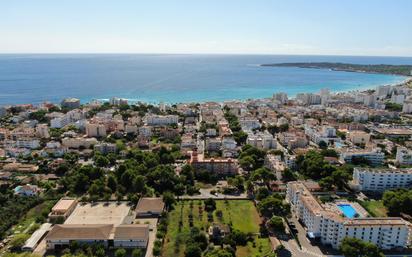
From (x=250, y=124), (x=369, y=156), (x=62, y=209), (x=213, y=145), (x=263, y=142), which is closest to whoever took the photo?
(x=62, y=209)

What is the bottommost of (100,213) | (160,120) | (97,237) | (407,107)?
(100,213)

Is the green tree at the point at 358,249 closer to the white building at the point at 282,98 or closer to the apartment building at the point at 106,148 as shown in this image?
the apartment building at the point at 106,148

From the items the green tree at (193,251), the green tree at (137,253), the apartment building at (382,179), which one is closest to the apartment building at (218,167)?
the apartment building at (382,179)

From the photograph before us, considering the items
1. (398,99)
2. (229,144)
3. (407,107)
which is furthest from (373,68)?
(229,144)

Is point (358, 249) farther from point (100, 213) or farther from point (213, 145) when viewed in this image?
point (213, 145)

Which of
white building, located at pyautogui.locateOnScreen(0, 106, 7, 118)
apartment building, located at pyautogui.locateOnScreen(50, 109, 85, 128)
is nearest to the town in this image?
apartment building, located at pyautogui.locateOnScreen(50, 109, 85, 128)
